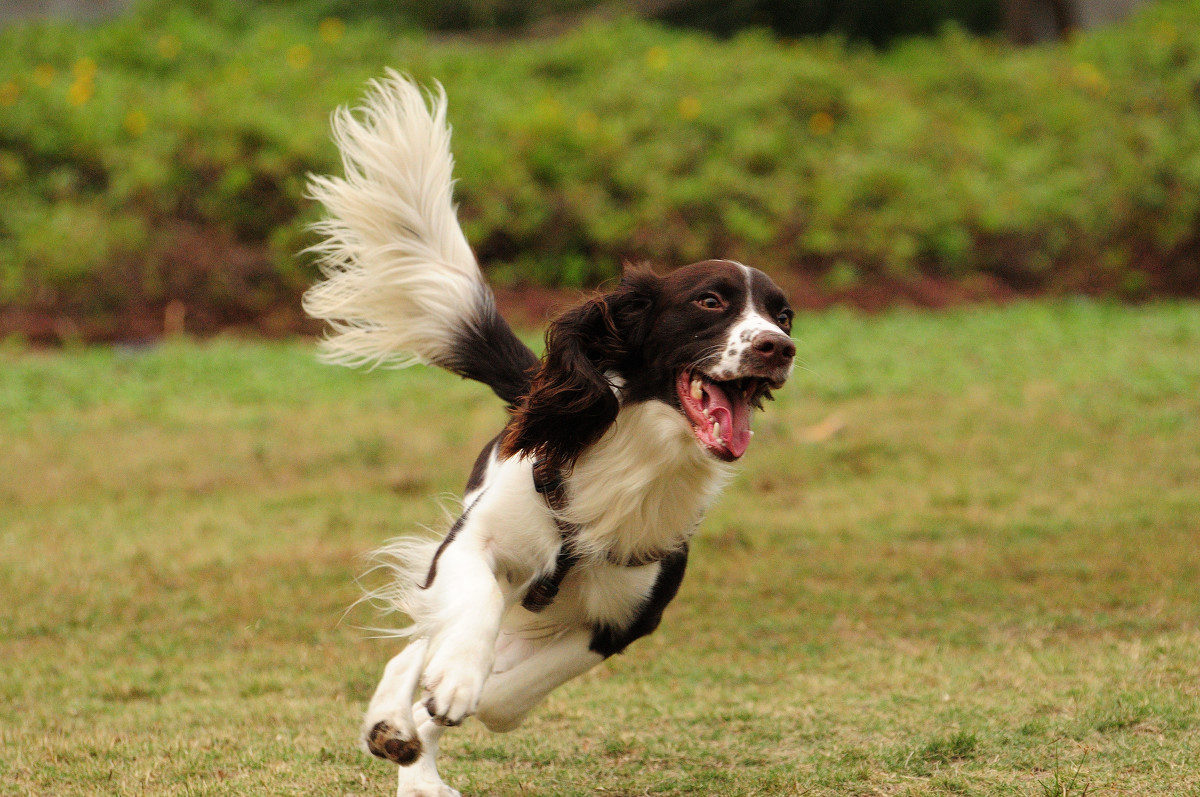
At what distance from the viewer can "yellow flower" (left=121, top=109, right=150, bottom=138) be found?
502 inches

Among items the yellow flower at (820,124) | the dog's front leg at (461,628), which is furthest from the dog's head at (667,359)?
the yellow flower at (820,124)

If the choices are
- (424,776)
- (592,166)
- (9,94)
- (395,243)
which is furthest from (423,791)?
(9,94)

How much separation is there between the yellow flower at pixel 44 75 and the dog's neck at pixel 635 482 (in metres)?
11.5

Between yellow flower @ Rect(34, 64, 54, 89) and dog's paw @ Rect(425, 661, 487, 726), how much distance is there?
12.0 meters

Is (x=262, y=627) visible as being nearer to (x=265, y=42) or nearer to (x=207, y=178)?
(x=207, y=178)

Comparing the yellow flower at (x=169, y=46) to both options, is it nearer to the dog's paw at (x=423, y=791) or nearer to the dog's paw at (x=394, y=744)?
the dog's paw at (x=423, y=791)

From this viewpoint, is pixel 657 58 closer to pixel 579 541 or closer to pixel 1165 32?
pixel 1165 32

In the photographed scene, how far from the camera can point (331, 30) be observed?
53.5ft

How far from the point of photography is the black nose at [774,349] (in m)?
3.23

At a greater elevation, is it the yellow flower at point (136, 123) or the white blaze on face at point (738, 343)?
the white blaze on face at point (738, 343)

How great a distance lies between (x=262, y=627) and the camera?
A: 551 centimetres

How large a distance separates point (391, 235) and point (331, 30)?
12.6 meters

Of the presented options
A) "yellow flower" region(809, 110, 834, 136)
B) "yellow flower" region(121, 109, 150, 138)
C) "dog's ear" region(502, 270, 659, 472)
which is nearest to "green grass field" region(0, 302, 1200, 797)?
"dog's ear" region(502, 270, 659, 472)

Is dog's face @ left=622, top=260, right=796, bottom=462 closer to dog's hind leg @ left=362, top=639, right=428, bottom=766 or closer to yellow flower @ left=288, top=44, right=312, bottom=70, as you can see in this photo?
dog's hind leg @ left=362, top=639, right=428, bottom=766
